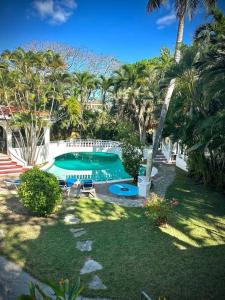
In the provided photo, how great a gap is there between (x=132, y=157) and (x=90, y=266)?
34.9 ft

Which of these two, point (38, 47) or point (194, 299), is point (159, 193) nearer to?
point (194, 299)

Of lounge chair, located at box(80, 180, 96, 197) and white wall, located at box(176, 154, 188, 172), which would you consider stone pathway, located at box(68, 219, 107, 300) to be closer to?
lounge chair, located at box(80, 180, 96, 197)

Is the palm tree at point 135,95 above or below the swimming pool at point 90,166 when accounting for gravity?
above

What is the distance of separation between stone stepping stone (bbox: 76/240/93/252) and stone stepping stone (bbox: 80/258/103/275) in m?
0.65

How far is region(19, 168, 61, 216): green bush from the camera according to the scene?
10.9 m

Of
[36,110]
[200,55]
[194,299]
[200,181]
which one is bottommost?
[194,299]

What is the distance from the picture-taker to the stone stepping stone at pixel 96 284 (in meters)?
6.90

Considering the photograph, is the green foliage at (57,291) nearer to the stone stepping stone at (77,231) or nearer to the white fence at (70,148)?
the stone stepping stone at (77,231)

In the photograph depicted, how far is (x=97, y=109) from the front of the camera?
3662cm

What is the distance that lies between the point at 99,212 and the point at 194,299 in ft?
21.1

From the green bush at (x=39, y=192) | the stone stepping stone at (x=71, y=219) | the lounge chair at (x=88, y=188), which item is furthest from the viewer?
the lounge chair at (x=88, y=188)

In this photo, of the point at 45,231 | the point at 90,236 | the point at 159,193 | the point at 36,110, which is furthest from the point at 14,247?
the point at 36,110

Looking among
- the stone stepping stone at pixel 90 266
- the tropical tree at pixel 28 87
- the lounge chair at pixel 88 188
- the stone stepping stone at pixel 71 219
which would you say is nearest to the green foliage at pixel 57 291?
the stone stepping stone at pixel 90 266

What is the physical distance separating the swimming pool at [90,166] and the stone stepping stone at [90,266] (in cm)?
1224
